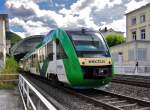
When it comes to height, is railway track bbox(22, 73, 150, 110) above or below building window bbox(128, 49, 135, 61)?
below

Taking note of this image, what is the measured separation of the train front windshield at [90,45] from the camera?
1542cm

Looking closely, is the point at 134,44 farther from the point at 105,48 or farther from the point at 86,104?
the point at 86,104

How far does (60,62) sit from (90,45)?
186cm

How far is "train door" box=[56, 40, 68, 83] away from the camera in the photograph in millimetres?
16334

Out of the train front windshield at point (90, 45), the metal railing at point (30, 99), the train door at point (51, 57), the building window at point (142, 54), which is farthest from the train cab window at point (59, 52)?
the building window at point (142, 54)

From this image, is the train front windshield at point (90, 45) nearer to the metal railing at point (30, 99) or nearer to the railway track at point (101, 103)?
the railway track at point (101, 103)

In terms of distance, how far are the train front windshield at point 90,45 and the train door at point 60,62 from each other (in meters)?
0.85

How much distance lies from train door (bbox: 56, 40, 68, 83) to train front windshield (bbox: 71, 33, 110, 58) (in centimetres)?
85

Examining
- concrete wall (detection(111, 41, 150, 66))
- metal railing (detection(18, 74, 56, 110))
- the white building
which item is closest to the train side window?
metal railing (detection(18, 74, 56, 110))

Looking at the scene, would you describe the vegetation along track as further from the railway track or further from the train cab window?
the train cab window

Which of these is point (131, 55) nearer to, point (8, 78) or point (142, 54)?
point (142, 54)

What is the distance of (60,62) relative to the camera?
16922 mm

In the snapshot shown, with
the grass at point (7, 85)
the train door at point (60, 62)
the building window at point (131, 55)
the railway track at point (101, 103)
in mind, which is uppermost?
the building window at point (131, 55)

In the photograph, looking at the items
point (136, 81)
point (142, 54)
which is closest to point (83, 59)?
point (136, 81)
